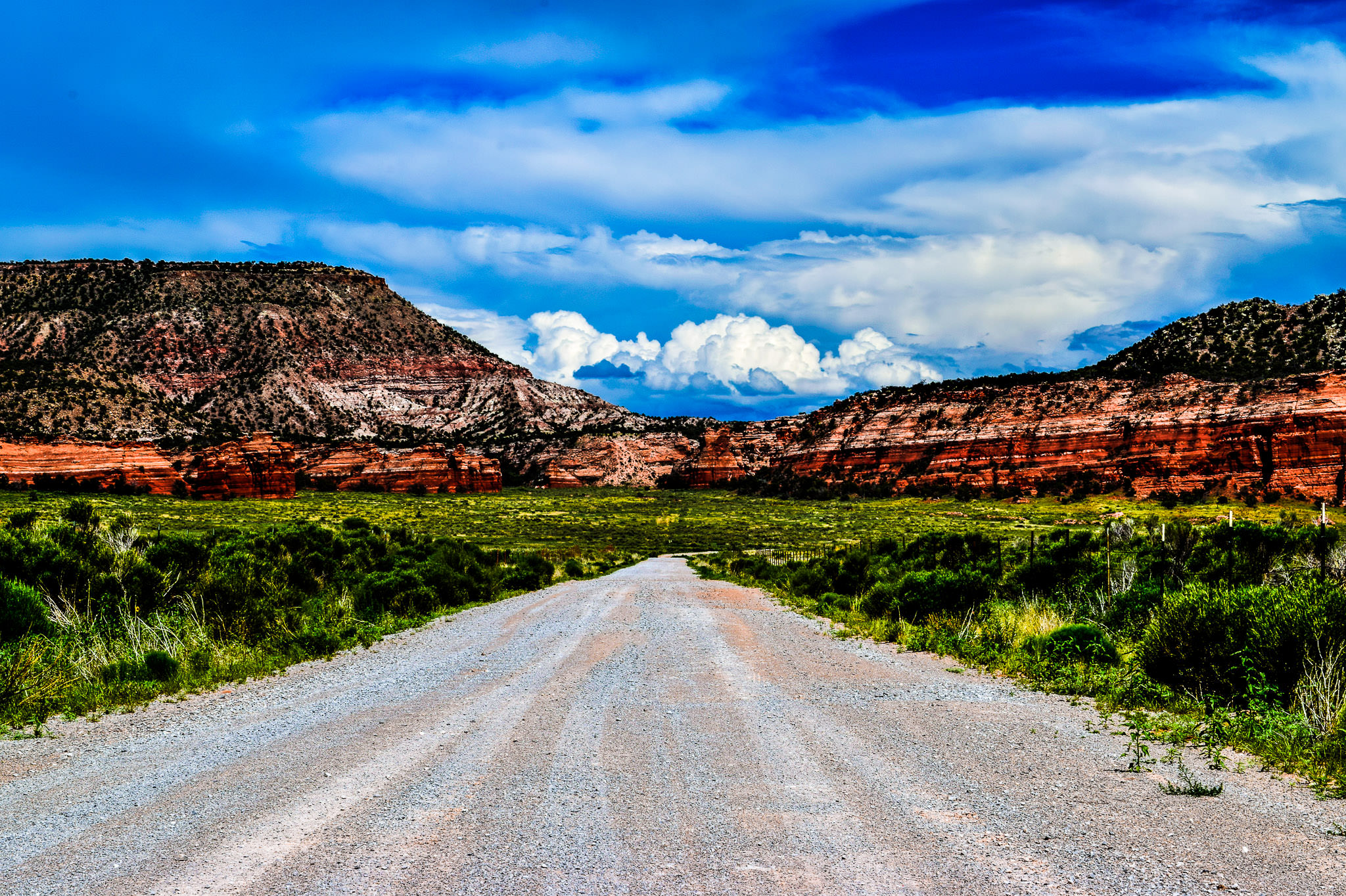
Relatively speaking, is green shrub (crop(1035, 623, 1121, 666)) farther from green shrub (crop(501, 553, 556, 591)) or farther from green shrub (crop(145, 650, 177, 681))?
green shrub (crop(501, 553, 556, 591))

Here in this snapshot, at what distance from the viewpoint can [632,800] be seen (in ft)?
20.1

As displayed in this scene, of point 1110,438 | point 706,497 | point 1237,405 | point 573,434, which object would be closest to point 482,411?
point 573,434

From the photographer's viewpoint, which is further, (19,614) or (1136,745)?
(19,614)

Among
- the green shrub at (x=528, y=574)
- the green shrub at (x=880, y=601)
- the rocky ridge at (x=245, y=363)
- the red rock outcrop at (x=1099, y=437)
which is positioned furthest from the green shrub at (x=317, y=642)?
the rocky ridge at (x=245, y=363)

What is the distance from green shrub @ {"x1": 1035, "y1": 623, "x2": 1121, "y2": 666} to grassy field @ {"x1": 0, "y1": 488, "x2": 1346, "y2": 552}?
33864 mm

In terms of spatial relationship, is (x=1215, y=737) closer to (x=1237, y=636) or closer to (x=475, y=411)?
(x=1237, y=636)

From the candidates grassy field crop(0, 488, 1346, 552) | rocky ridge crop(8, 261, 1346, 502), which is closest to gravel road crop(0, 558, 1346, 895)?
grassy field crop(0, 488, 1346, 552)

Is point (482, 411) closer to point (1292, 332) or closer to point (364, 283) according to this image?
point (364, 283)

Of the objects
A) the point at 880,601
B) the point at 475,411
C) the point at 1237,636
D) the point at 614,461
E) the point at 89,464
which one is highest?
the point at 475,411

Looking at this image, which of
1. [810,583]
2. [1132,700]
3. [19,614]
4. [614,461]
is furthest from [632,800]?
[614,461]

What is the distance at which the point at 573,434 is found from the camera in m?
128

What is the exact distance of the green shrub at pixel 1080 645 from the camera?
11.4 m

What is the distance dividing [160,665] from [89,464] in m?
83.9

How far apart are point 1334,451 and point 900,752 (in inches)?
3067
